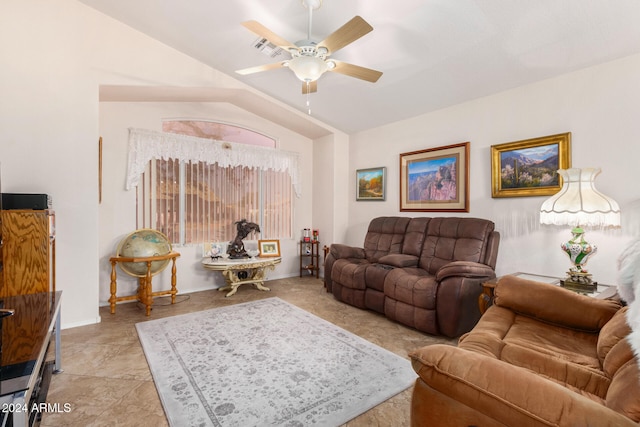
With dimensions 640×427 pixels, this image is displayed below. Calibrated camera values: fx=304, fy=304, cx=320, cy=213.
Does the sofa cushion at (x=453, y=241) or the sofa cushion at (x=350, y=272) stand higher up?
the sofa cushion at (x=453, y=241)

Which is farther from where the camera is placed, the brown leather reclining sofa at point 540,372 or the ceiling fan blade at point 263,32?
the ceiling fan blade at point 263,32

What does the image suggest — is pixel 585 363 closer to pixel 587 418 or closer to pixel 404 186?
pixel 587 418

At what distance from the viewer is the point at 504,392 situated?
90cm

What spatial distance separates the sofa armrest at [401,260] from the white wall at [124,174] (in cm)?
258

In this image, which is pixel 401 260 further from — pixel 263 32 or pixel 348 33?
pixel 263 32

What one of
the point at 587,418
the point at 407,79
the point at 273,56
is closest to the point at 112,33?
the point at 273,56

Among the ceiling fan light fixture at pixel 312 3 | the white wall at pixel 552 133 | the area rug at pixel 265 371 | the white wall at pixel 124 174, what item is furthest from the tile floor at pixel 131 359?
the ceiling fan light fixture at pixel 312 3

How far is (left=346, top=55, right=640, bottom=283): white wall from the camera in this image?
2.49 metres

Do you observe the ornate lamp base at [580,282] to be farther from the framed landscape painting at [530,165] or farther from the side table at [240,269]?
the side table at [240,269]

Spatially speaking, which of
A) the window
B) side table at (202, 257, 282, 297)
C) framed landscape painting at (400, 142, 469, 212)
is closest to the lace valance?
the window

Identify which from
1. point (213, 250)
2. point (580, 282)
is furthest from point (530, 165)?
point (213, 250)

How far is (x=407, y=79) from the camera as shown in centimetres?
337

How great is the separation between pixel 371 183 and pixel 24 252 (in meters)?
4.00

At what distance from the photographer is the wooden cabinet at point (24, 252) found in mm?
2252
